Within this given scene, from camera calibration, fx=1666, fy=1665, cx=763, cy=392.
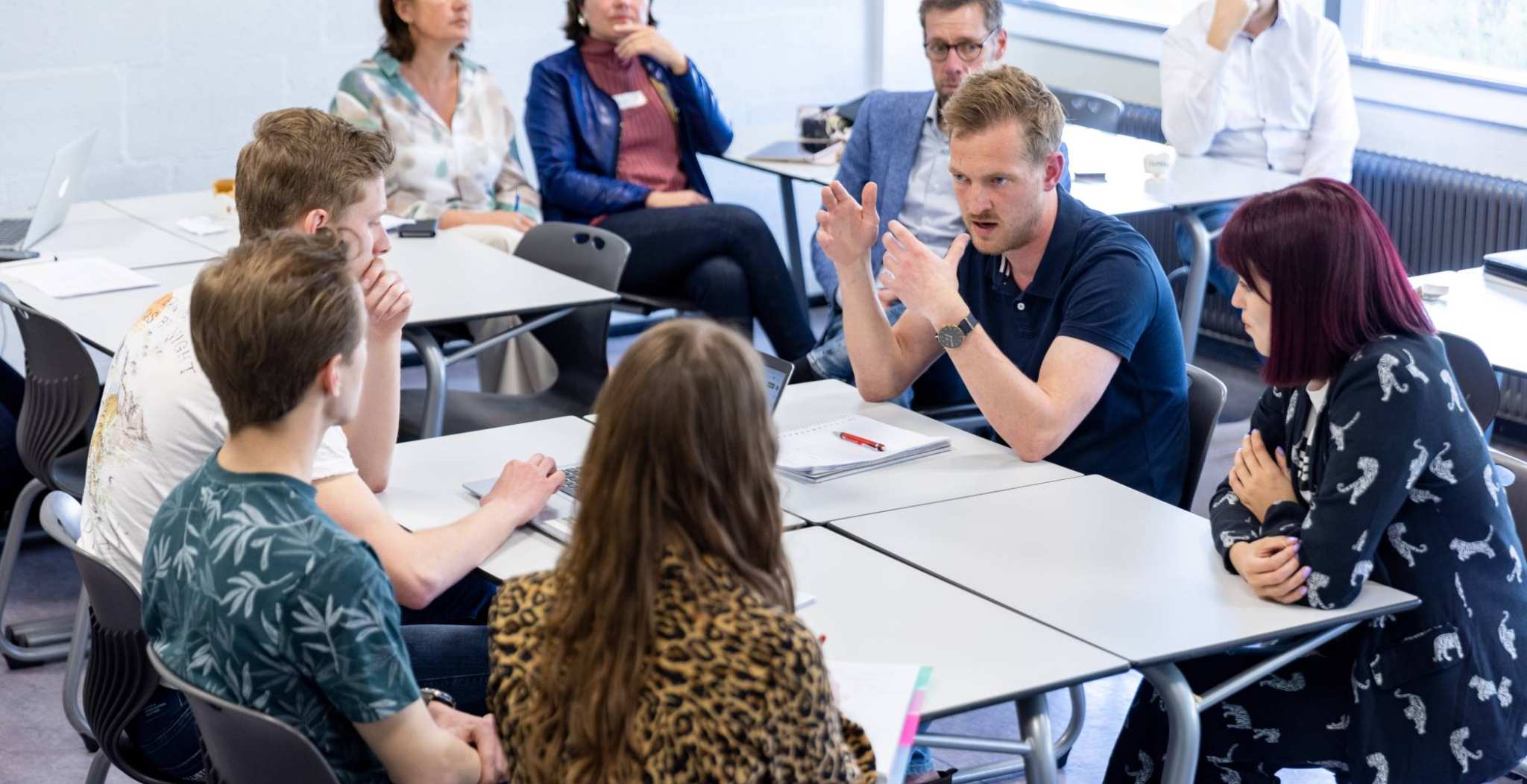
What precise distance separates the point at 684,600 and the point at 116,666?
3.17ft

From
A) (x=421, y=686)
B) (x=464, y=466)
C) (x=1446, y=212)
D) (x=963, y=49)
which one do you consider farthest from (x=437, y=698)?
(x=1446, y=212)

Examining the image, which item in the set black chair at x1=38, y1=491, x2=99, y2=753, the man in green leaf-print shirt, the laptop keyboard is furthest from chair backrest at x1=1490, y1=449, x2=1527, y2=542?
the laptop keyboard

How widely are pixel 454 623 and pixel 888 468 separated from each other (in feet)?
2.36

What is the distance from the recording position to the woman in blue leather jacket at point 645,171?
461 cm

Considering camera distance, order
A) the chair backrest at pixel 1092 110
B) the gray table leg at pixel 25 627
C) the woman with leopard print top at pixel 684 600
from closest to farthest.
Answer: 1. the woman with leopard print top at pixel 684 600
2. the gray table leg at pixel 25 627
3. the chair backrest at pixel 1092 110

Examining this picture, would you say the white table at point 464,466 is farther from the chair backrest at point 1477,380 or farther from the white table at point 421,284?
the chair backrest at point 1477,380

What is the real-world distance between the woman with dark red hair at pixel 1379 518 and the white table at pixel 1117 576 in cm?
5

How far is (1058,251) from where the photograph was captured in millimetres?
2766

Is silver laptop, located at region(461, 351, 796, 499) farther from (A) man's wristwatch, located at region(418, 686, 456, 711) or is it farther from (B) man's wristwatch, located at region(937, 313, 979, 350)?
(A) man's wristwatch, located at region(418, 686, 456, 711)

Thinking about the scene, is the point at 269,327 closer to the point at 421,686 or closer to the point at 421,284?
the point at 421,686

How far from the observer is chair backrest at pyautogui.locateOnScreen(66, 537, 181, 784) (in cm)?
198

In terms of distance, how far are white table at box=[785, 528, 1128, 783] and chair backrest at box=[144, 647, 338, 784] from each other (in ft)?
1.83

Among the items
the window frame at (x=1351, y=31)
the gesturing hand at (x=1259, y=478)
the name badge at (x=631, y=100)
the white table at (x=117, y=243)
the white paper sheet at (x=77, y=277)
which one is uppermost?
the window frame at (x=1351, y=31)

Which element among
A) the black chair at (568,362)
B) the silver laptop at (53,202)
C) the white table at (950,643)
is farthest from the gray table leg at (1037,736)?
the silver laptop at (53,202)
